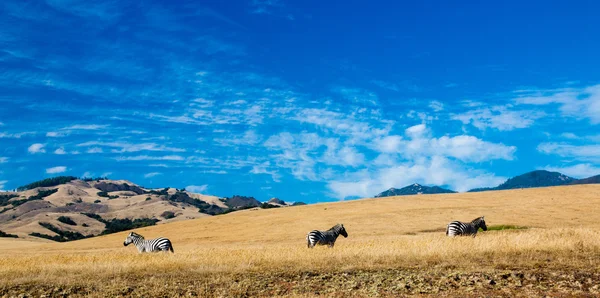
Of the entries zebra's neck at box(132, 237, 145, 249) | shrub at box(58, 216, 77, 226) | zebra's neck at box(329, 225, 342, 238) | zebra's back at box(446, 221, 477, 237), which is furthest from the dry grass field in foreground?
shrub at box(58, 216, 77, 226)

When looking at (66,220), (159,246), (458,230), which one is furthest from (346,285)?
(66,220)

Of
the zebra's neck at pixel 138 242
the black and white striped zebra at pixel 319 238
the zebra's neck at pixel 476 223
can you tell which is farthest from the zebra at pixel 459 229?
the zebra's neck at pixel 138 242

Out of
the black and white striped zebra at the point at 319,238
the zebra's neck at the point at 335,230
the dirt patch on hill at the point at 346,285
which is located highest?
the zebra's neck at the point at 335,230

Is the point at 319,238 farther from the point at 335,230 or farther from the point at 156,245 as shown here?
the point at 156,245

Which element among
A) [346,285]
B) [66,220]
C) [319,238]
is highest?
[66,220]

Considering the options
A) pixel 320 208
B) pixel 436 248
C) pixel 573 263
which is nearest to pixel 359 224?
pixel 320 208

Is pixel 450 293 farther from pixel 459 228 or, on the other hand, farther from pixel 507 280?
pixel 459 228

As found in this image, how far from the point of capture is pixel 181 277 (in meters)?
17.9

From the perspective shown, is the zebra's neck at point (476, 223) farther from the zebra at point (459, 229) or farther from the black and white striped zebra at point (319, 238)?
the black and white striped zebra at point (319, 238)

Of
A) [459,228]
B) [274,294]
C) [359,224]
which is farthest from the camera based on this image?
[359,224]

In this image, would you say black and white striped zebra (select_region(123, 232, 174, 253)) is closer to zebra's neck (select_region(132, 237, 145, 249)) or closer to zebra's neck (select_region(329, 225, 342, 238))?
zebra's neck (select_region(132, 237, 145, 249))

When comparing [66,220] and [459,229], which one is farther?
[66,220]

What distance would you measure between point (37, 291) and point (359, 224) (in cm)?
4057

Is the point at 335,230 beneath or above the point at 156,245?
above
